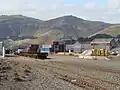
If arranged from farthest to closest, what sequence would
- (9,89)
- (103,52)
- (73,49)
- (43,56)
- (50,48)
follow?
(73,49), (50,48), (103,52), (43,56), (9,89)

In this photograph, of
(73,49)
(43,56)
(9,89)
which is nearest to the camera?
(9,89)

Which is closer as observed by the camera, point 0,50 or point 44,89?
point 44,89

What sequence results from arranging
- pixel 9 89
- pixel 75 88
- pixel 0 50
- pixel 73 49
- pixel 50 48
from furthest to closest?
pixel 73 49 → pixel 50 48 → pixel 0 50 → pixel 75 88 → pixel 9 89

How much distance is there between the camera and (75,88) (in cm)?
2208

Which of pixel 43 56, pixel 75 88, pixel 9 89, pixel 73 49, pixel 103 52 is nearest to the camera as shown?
pixel 9 89

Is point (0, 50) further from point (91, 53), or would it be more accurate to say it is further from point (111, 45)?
point (111, 45)

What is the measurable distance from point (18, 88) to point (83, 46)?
119 meters

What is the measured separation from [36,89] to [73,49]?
117 m

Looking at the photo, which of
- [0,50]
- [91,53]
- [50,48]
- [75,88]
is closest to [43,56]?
[91,53]

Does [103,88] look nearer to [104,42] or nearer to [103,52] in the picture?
[103,52]

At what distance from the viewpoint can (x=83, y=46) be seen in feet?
459

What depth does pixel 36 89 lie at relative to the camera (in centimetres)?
2148

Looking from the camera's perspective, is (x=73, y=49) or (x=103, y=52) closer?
(x=103, y=52)

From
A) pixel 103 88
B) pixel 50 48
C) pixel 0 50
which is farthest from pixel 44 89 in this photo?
pixel 50 48
